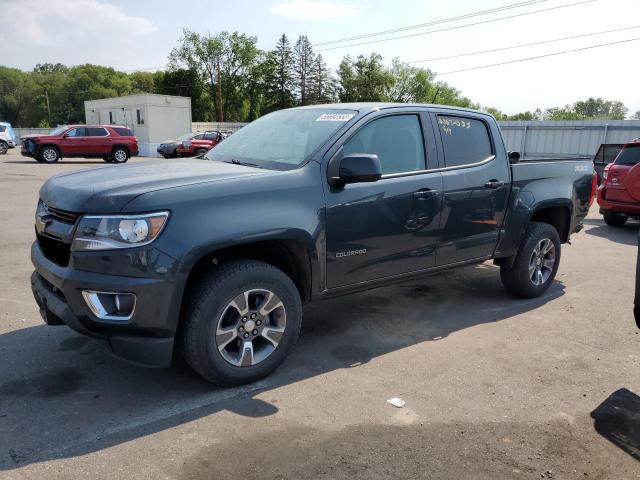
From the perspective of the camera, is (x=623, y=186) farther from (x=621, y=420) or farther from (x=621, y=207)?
(x=621, y=420)

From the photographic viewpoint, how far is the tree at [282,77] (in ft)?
241

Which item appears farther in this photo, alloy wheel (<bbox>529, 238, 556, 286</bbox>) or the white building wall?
the white building wall

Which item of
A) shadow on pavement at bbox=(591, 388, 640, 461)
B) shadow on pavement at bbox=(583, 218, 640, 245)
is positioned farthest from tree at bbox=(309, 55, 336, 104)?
shadow on pavement at bbox=(591, 388, 640, 461)

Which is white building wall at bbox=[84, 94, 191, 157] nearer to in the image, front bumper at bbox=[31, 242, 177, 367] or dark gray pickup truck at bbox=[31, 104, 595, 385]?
dark gray pickup truck at bbox=[31, 104, 595, 385]

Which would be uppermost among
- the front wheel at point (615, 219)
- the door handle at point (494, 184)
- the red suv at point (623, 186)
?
the door handle at point (494, 184)

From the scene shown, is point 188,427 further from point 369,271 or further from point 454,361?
point 454,361

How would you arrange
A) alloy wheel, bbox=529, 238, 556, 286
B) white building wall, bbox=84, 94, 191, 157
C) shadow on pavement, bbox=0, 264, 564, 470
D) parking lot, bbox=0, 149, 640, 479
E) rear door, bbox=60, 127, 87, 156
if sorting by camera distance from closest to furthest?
parking lot, bbox=0, 149, 640, 479 → shadow on pavement, bbox=0, 264, 564, 470 → alloy wheel, bbox=529, 238, 556, 286 → rear door, bbox=60, 127, 87, 156 → white building wall, bbox=84, 94, 191, 157

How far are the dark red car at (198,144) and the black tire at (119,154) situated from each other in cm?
239

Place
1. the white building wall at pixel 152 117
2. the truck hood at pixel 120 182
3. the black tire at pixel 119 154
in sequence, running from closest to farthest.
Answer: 1. the truck hood at pixel 120 182
2. the black tire at pixel 119 154
3. the white building wall at pixel 152 117

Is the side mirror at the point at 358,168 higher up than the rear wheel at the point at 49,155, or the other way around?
the side mirror at the point at 358,168

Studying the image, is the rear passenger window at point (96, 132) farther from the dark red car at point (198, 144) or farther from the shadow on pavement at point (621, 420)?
the shadow on pavement at point (621, 420)

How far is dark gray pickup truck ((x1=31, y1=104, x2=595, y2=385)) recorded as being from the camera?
3014 mm

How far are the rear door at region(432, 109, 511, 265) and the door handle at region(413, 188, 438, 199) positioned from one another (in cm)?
18

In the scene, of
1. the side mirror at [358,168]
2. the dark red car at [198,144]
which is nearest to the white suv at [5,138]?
the dark red car at [198,144]
